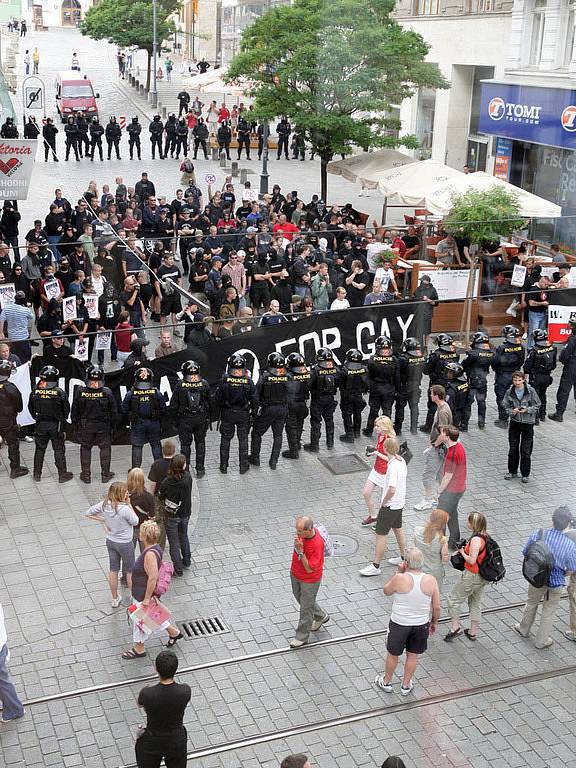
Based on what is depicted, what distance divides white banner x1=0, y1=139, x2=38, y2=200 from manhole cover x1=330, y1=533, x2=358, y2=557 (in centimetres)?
1175

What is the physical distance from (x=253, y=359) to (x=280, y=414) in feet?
3.51

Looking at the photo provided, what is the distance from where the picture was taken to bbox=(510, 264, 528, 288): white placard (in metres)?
18.3

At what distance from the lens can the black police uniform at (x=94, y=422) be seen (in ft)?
38.9

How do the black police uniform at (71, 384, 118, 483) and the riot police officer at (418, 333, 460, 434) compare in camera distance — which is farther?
the riot police officer at (418, 333, 460, 434)

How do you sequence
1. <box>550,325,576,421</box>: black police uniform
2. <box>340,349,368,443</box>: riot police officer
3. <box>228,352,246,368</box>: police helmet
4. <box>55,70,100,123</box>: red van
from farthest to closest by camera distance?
<box>55,70,100,123</box>: red van, <box>550,325,576,421</box>: black police uniform, <box>340,349,368,443</box>: riot police officer, <box>228,352,246,368</box>: police helmet

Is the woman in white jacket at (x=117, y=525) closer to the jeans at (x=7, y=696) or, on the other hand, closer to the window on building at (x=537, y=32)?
the jeans at (x=7, y=696)

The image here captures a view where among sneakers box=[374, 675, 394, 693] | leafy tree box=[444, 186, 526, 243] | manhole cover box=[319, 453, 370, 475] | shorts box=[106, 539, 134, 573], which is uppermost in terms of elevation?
leafy tree box=[444, 186, 526, 243]

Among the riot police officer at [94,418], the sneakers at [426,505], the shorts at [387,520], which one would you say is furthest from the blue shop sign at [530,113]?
the shorts at [387,520]

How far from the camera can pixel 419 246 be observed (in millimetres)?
20781

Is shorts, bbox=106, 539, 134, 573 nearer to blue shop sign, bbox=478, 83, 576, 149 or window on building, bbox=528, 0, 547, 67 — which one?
blue shop sign, bbox=478, 83, 576, 149

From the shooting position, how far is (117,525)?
29.7 ft

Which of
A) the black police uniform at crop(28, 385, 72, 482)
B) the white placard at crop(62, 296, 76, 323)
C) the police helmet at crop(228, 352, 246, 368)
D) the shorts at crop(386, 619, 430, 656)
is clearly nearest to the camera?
the shorts at crop(386, 619, 430, 656)

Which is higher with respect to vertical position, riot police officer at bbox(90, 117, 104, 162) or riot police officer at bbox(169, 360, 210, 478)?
riot police officer at bbox(90, 117, 104, 162)

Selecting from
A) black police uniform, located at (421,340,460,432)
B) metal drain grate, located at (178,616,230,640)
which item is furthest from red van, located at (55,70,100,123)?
metal drain grate, located at (178,616,230,640)
